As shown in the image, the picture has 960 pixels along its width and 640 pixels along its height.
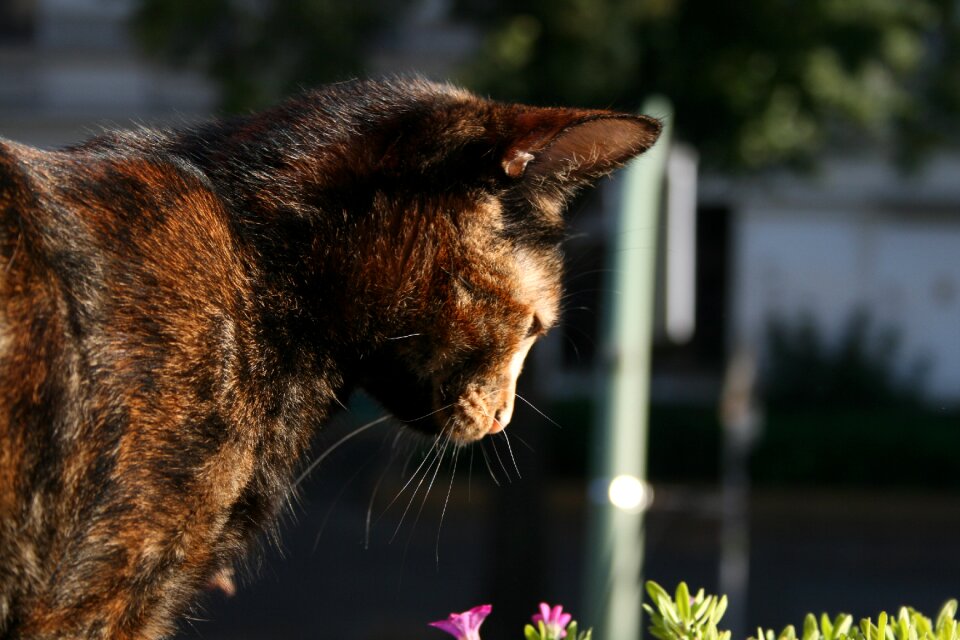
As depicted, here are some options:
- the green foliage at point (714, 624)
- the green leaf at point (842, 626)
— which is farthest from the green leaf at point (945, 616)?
the green leaf at point (842, 626)

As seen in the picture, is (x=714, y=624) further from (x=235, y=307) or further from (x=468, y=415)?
(x=235, y=307)

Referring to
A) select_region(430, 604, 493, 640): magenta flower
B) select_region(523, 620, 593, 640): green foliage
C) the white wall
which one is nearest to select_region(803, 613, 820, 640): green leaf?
select_region(523, 620, 593, 640): green foliage

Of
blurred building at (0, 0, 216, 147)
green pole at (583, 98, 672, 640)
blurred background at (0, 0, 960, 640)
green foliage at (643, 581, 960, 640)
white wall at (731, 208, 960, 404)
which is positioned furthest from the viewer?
blurred building at (0, 0, 216, 147)

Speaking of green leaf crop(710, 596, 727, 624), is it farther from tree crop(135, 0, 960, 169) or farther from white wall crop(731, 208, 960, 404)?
white wall crop(731, 208, 960, 404)

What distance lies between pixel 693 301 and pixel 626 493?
469 centimetres

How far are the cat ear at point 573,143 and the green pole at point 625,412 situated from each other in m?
1.40

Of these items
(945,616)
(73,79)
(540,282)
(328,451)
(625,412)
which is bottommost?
(945,616)

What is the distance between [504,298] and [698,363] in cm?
1601

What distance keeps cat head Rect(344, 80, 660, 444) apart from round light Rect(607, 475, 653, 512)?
1541 millimetres

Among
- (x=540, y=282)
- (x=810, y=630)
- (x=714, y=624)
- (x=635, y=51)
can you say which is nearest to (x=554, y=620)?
(x=714, y=624)

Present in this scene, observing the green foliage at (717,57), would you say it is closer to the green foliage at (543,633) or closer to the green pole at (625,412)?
the green pole at (625,412)

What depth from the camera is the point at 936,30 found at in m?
11.5

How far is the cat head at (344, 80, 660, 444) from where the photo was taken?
2.40 meters

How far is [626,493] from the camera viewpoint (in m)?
4.20
